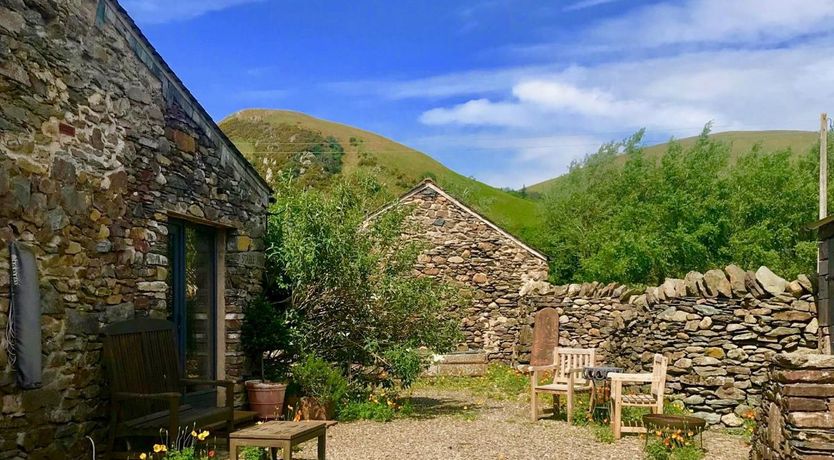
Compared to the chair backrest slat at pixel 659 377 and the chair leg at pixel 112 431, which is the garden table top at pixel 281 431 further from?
the chair backrest slat at pixel 659 377

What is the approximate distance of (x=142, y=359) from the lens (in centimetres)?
710

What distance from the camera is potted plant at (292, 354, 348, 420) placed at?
9.34 meters

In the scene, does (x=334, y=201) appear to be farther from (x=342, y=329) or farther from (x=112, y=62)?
(x=112, y=62)

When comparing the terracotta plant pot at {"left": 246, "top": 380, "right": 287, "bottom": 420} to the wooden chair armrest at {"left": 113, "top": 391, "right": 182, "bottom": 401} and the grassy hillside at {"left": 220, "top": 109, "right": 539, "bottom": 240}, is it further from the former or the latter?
the grassy hillside at {"left": 220, "top": 109, "right": 539, "bottom": 240}

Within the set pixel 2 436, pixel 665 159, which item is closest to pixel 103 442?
pixel 2 436

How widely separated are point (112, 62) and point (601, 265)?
1777 cm

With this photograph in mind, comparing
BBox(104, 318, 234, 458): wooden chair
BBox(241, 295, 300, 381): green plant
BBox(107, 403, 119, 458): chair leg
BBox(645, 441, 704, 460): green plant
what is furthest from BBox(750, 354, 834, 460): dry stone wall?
BBox(241, 295, 300, 381): green plant

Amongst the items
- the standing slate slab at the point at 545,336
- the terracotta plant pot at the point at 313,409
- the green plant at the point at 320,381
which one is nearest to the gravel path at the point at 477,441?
the terracotta plant pot at the point at 313,409

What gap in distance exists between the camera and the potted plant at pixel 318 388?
934 centimetres

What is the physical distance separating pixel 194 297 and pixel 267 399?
1.54 meters

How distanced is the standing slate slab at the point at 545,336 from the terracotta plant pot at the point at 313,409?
710cm

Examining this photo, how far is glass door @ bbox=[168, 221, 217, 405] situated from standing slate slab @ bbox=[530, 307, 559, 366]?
8288 millimetres

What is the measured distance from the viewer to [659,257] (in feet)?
66.5

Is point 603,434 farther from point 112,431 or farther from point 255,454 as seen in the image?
point 112,431
